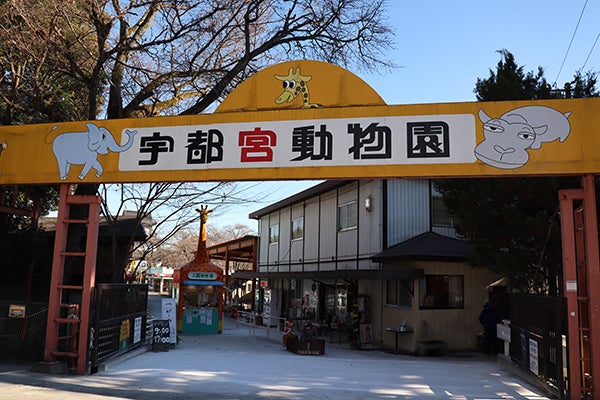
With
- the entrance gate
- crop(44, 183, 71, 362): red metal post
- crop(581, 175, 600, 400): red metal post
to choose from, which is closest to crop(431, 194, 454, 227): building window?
the entrance gate

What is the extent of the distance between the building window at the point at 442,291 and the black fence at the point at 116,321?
958cm

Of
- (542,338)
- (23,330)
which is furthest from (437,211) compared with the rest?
(23,330)

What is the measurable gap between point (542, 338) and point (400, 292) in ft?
33.0

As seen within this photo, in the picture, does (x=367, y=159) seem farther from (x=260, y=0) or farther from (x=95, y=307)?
(x=260, y=0)

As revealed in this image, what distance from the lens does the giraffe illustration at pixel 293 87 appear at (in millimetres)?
9758

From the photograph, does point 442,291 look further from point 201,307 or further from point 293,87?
point 293,87

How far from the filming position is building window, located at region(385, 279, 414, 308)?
18.1 m

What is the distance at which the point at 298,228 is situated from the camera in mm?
28719

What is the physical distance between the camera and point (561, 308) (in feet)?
26.4

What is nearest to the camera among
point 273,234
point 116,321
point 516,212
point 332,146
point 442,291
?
point 332,146

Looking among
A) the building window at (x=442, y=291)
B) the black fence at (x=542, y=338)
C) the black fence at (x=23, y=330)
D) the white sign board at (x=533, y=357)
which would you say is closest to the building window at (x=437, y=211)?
the building window at (x=442, y=291)

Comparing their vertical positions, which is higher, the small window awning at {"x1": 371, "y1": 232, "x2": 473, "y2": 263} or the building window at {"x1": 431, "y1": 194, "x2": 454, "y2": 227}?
the building window at {"x1": 431, "y1": 194, "x2": 454, "y2": 227}

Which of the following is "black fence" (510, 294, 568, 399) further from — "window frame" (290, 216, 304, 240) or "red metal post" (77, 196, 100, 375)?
"window frame" (290, 216, 304, 240)

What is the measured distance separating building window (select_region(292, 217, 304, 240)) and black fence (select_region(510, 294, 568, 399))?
17.8 metres
